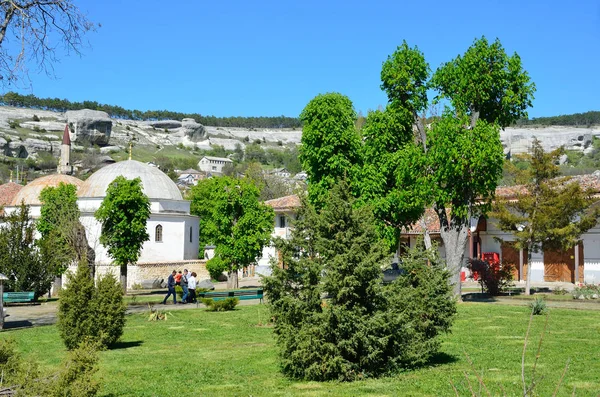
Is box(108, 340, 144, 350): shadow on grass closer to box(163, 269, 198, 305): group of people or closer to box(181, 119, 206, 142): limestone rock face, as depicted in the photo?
box(163, 269, 198, 305): group of people

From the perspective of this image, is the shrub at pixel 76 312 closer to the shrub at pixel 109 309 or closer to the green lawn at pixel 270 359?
the shrub at pixel 109 309

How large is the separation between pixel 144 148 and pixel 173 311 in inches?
5438

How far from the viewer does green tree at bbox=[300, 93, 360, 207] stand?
2677 cm

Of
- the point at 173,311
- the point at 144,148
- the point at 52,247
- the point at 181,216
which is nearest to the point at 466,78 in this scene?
the point at 173,311

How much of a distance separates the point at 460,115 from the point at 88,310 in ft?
50.9

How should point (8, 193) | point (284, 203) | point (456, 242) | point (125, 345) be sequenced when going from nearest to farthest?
point (125, 345), point (456, 242), point (284, 203), point (8, 193)

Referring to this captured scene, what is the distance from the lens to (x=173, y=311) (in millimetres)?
22672

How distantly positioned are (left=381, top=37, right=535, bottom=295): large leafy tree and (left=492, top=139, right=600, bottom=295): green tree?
8.25 ft

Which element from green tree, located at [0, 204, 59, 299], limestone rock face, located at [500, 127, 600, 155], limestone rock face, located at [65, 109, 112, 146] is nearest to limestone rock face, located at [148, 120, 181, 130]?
limestone rock face, located at [65, 109, 112, 146]

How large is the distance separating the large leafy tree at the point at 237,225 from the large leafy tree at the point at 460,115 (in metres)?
13.6

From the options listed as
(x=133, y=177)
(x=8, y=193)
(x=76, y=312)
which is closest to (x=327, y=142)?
(x=76, y=312)

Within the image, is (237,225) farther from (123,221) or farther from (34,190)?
(34,190)

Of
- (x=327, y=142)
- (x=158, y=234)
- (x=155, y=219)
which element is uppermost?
(x=327, y=142)

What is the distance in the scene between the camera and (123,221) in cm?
3206
